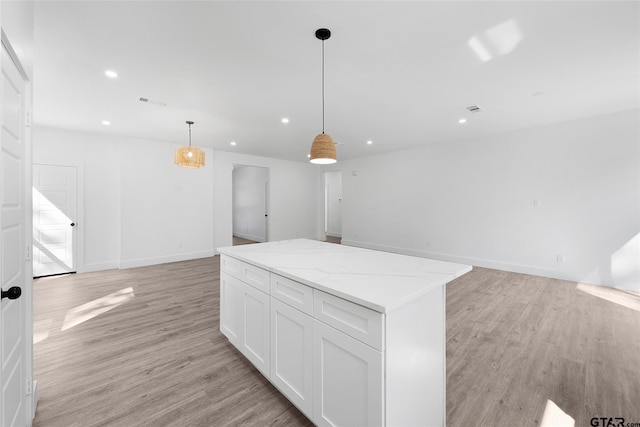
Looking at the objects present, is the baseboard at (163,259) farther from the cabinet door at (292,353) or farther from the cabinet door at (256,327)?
the cabinet door at (292,353)

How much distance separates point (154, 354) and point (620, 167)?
6.68 meters

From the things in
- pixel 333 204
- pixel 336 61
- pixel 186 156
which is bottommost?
pixel 333 204

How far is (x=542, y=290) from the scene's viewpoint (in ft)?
12.9

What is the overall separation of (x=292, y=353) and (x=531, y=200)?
17.5 ft

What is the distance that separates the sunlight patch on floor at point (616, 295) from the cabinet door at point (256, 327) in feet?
15.1

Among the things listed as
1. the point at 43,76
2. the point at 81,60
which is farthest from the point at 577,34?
the point at 43,76

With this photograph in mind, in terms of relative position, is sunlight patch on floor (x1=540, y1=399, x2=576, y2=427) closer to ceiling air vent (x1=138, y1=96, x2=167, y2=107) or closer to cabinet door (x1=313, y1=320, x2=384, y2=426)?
cabinet door (x1=313, y1=320, x2=384, y2=426)

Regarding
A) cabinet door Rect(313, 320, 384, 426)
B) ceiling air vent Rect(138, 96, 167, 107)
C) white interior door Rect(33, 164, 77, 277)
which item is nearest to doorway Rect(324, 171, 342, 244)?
ceiling air vent Rect(138, 96, 167, 107)

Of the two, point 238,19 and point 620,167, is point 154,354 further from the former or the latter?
point 620,167

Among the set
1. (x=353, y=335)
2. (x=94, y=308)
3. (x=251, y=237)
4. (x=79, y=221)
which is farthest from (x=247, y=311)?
(x=251, y=237)

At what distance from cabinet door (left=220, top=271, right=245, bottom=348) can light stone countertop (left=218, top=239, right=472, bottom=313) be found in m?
0.26

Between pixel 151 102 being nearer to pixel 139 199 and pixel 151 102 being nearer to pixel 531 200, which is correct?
pixel 139 199

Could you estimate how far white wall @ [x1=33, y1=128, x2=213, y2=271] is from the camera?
495cm

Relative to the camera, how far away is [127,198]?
5355 mm
